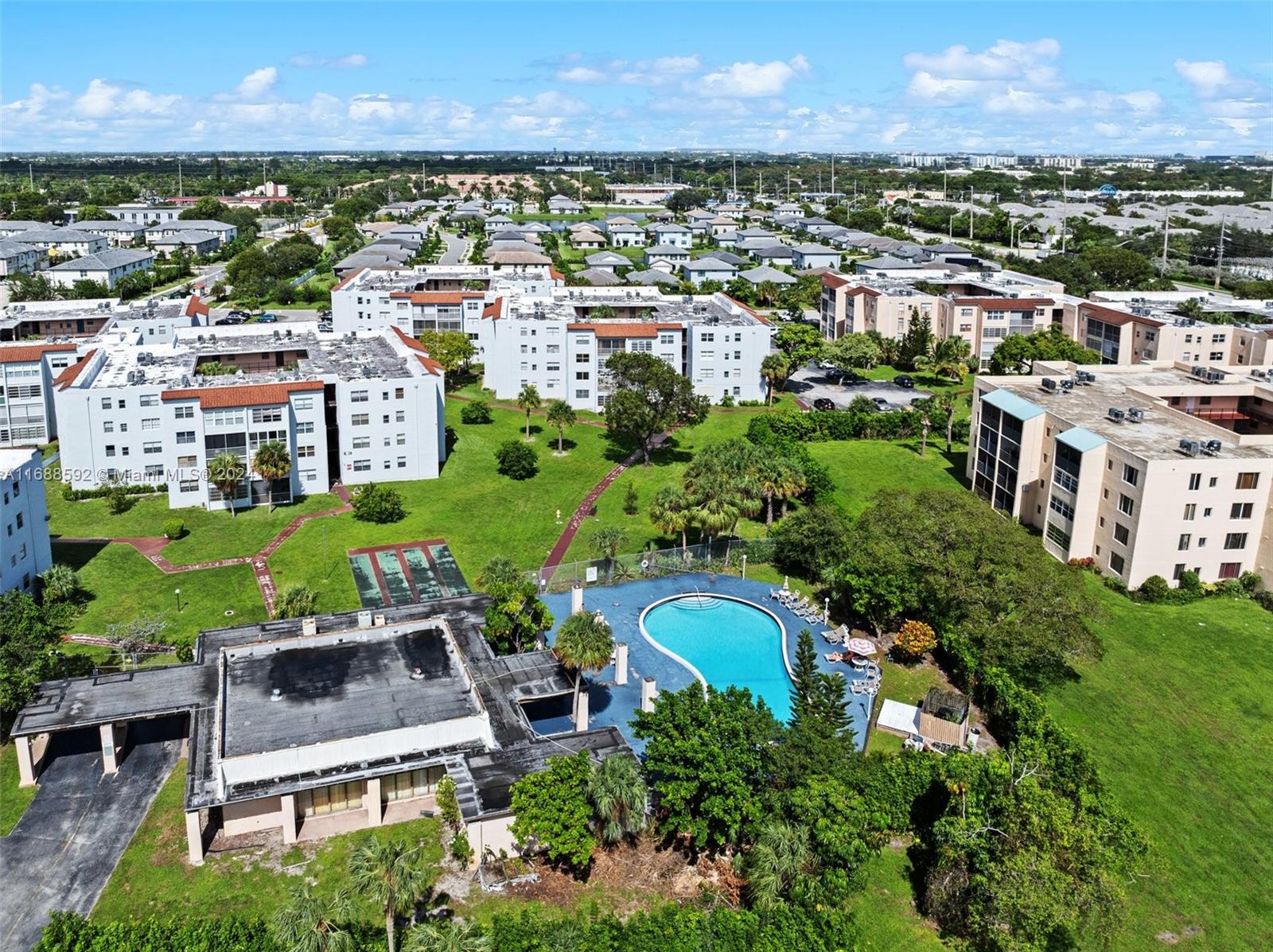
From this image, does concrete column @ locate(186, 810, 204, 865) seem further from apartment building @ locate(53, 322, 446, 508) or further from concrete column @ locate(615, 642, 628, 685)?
apartment building @ locate(53, 322, 446, 508)

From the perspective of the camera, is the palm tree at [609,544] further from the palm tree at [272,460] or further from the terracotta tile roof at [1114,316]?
the terracotta tile roof at [1114,316]

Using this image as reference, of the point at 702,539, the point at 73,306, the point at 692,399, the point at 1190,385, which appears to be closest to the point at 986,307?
the point at 1190,385

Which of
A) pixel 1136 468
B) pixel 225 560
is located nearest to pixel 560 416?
pixel 225 560

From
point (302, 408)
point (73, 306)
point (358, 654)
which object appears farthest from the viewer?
point (73, 306)

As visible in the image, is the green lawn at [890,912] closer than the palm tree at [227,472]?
Yes

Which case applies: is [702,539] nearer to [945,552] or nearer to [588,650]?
[945,552]

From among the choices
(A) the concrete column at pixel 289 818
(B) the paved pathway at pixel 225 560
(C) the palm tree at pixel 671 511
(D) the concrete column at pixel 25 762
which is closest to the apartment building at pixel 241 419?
(B) the paved pathway at pixel 225 560
